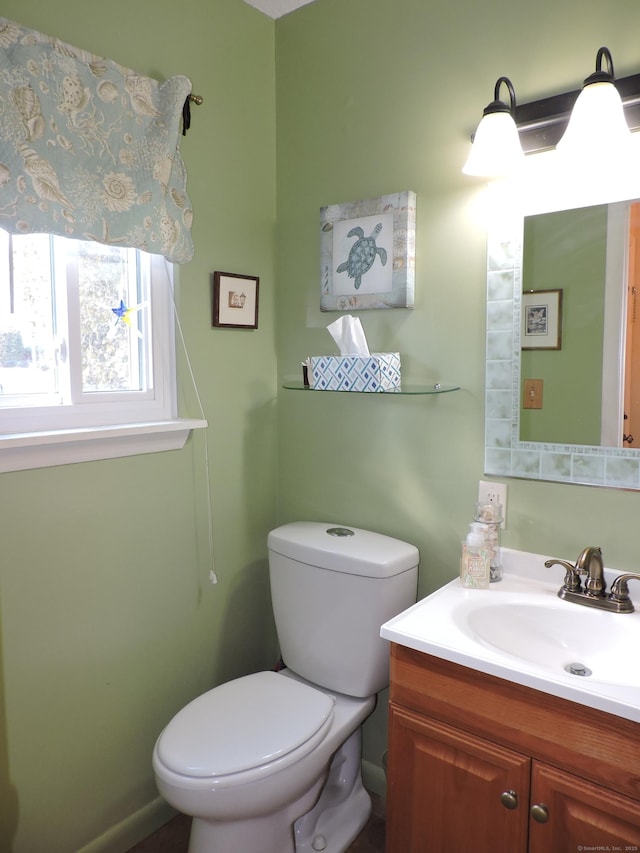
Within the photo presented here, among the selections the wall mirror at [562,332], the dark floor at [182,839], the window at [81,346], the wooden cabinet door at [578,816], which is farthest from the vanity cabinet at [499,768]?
the window at [81,346]

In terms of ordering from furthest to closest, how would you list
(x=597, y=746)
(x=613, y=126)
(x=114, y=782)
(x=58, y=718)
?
(x=114, y=782) < (x=58, y=718) < (x=613, y=126) < (x=597, y=746)

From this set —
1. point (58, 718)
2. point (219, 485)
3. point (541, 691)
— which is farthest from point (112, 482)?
point (541, 691)

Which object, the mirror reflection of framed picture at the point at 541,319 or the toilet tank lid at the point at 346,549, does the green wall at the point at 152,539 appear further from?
the mirror reflection of framed picture at the point at 541,319

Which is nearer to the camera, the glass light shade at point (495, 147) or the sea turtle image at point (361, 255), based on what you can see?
the glass light shade at point (495, 147)

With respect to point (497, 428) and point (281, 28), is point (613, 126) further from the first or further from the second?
point (281, 28)

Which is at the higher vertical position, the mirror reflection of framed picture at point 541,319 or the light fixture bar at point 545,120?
the light fixture bar at point 545,120

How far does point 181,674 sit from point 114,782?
32 cm

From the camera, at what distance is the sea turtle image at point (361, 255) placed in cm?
175

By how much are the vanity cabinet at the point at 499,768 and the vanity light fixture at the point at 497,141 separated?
3.64 ft

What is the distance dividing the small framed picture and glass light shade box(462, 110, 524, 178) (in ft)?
2.50

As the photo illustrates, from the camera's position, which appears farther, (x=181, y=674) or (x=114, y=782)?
(x=181, y=674)

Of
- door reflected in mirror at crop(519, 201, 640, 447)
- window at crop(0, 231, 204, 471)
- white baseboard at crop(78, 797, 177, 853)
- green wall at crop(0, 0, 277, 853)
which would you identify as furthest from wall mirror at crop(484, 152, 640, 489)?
white baseboard at crop(78, 797, 177, 853)

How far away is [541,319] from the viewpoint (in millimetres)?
1492

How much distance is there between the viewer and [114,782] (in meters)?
1.67
